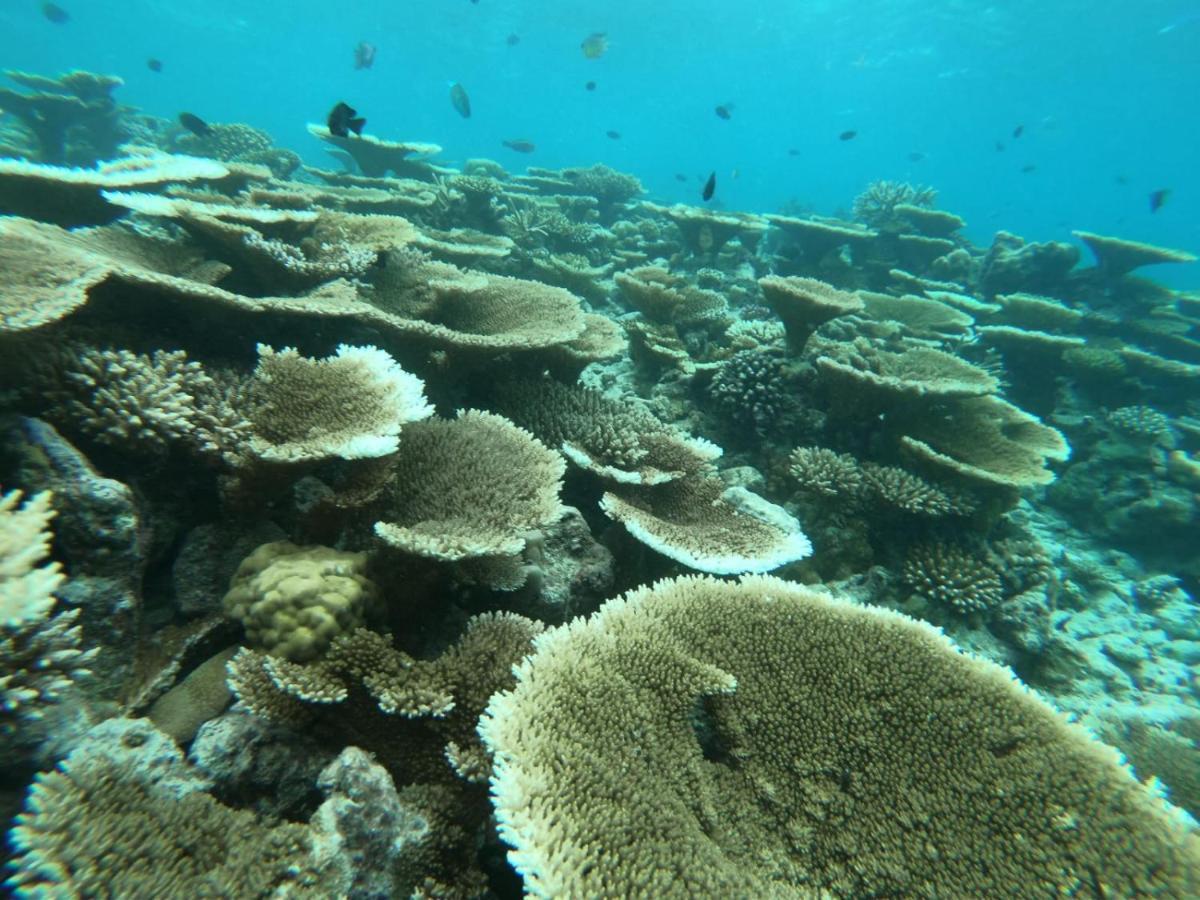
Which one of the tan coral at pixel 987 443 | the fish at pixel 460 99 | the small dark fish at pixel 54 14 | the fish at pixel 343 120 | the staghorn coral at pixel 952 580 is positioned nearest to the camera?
the staghorn coral at pixel 952 580

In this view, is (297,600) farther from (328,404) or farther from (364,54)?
(364,54)

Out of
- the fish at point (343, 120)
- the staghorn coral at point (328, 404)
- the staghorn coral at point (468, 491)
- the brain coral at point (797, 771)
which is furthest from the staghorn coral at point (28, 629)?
the fish at point (343, 120)

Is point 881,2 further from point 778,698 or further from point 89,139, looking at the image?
point 778,698

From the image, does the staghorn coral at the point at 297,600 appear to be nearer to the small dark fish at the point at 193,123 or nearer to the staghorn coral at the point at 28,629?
the staghorn coral at the point at 28,629

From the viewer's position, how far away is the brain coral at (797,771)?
1927mm

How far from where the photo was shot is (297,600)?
→ 2383 mm

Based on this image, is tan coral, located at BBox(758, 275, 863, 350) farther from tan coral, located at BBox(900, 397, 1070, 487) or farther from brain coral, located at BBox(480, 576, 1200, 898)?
brain coral, located at BBox(480, 576, 1200, 898)

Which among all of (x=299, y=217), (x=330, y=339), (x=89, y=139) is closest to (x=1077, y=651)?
(x=330, y=339)

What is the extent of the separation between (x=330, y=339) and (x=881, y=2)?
6341 cm

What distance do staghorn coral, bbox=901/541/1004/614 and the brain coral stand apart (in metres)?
2.43

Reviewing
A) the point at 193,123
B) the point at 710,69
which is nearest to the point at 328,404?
the point at 193,123

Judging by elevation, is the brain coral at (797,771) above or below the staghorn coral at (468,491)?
below

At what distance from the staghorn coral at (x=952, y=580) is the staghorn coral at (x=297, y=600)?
180 inches

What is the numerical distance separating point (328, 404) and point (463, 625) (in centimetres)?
143
